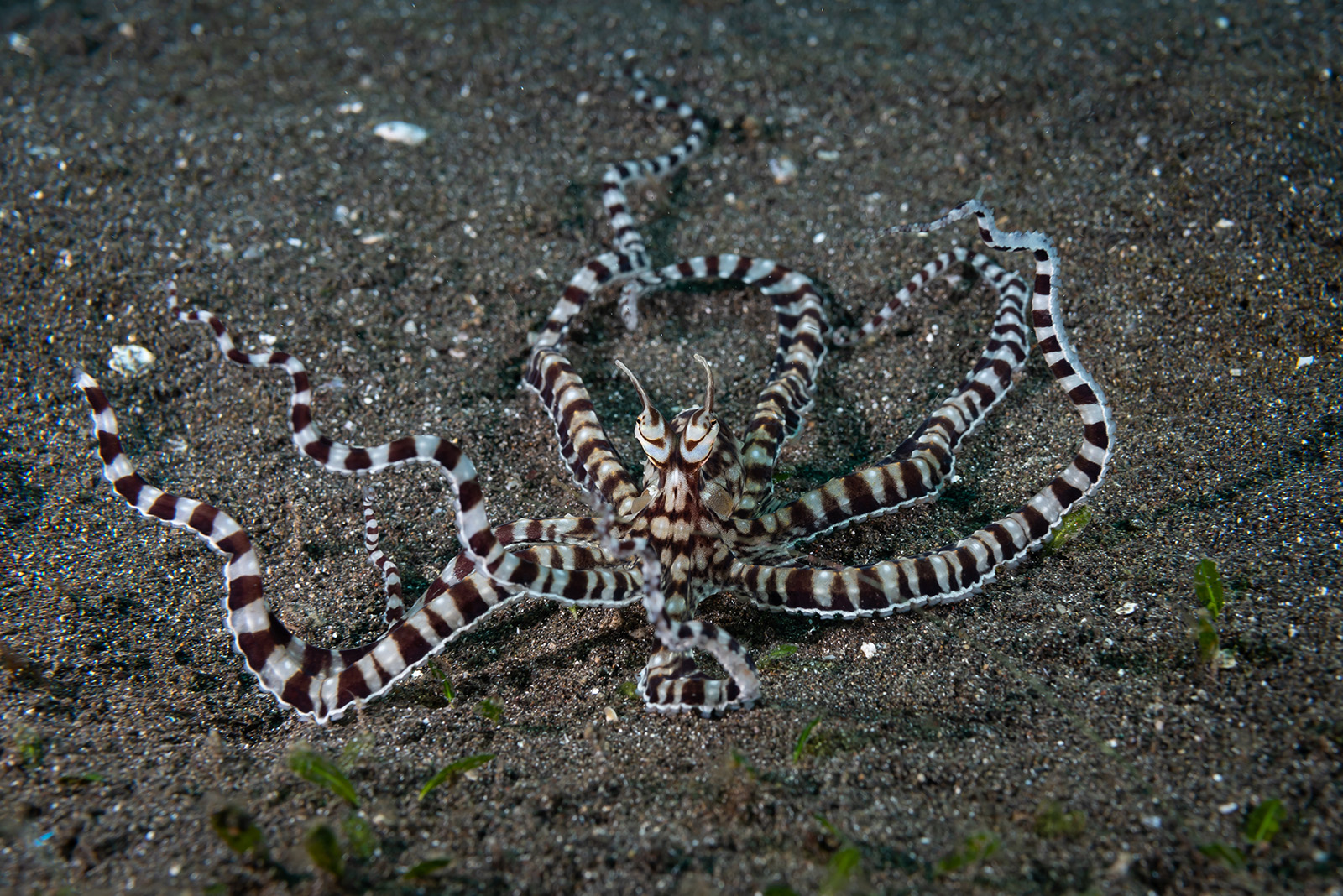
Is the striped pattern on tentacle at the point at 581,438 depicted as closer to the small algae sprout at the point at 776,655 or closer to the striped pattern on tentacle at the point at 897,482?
the striped pattern on tentacle at the point at 897,482

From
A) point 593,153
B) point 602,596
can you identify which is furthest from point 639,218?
point 602,596

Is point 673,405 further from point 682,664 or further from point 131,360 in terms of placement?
point 131,360

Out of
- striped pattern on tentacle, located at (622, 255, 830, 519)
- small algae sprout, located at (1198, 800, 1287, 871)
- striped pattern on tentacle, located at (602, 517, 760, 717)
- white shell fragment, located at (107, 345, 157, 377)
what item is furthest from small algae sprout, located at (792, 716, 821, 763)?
white shell fragment, located at (107, 345, 157, 377)

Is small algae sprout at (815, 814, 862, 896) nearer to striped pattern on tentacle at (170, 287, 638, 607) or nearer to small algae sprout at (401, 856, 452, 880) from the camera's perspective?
small algae sprout at (401, 856, 452, 880)

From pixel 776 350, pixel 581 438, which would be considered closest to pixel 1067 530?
pixel 776 350

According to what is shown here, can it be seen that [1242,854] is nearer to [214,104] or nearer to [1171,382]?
[1171,382]

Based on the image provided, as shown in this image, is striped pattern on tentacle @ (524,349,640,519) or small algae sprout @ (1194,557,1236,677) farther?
striped pattern on tentacle @ (524,349,640,519)
